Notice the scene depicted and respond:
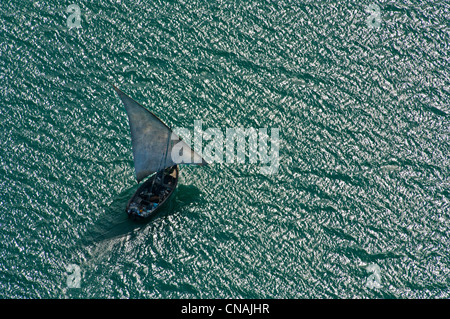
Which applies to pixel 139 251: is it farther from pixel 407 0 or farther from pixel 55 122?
pixel 407 0

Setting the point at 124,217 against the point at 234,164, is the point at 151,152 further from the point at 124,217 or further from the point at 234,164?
the point at 234,164

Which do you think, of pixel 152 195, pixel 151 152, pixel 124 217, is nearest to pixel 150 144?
pixel 151 152

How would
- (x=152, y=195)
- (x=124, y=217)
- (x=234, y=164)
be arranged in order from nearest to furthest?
1. (x=124, y=217)
2. (x=152, y=195)
3. (x=234, y=164)

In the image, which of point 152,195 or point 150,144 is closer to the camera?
point 152,195

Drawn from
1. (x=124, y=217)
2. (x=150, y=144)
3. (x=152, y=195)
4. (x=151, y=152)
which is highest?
(x=150, y=144)

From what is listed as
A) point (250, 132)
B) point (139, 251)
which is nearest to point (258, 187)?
point (250, 132)

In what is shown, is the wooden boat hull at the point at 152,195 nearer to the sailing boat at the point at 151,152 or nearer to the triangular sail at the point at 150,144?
the sailing boat at the point at 151,152

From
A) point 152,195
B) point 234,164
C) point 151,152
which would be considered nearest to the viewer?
point 152,195
